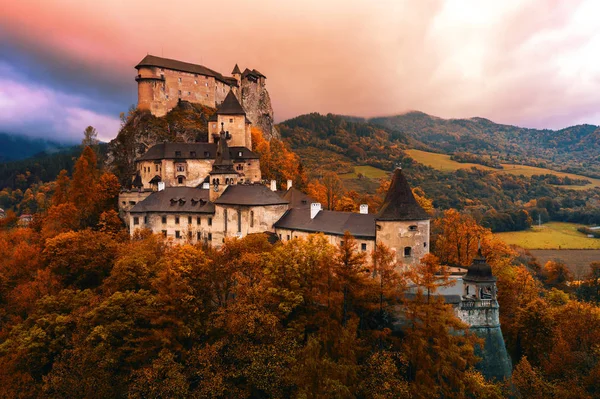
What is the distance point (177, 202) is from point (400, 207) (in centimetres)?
2985

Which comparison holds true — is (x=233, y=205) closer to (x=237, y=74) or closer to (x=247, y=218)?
(x=247, y=218)

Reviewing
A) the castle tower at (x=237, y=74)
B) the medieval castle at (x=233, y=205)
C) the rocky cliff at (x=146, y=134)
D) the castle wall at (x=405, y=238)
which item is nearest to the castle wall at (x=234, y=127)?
the medieval castle at (x=233, y=205)

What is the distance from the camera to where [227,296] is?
118 ft

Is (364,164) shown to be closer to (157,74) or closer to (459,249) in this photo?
(157,74)

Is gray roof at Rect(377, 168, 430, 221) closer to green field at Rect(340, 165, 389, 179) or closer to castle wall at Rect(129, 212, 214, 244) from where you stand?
castle wall at Rect(129, 212, 214, 244)

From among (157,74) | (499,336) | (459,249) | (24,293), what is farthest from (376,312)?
(157,74)

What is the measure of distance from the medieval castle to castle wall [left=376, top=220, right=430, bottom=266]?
9 cm

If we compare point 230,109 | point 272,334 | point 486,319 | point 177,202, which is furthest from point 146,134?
point 486,319

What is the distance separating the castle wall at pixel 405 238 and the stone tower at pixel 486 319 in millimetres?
5950

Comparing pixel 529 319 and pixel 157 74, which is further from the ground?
pixel 157 74

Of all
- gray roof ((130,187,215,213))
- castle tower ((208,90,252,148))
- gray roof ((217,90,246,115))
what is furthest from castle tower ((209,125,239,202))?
gray roof ((217,90,246,115))

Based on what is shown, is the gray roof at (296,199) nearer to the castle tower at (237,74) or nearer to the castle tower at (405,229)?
the castle tower at (405,229)

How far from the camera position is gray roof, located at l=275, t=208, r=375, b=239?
130ft

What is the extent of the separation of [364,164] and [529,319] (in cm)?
11112
